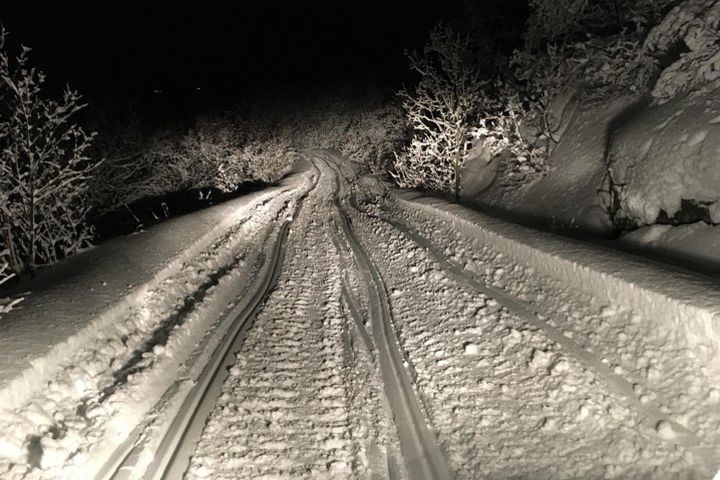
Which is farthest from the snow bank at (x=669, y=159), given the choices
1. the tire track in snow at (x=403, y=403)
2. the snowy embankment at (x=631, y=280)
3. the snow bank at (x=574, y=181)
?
the tire track in snow at (x=403, y=403)

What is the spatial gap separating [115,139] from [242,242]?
1455cm

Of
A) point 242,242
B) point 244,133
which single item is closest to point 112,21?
point 244,133

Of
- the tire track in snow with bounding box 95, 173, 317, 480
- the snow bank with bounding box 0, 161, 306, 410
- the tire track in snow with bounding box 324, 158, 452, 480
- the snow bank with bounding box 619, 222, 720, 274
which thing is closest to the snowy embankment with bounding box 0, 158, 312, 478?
the snow bank with bounding box 0, 161, 306, 410

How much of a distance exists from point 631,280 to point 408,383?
3.17m

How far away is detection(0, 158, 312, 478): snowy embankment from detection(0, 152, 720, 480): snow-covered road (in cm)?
3

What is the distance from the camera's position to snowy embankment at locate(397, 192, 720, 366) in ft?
14.4

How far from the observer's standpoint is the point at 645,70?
9258 mm

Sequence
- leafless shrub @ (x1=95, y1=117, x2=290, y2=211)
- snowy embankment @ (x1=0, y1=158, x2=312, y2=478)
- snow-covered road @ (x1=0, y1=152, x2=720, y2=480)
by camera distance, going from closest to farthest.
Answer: snow-covered road @ (x1=0, y1=152, x2=720, y2=480) → snowy embankment @ (x1=0, y1=158, x2=312, y2=478) → leafless shrub @ (x1=95, y1=117, x2=290, y2=211)

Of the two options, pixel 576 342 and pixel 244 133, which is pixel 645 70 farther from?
pixel 244 133

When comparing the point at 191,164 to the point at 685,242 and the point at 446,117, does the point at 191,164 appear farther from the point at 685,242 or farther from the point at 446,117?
the point at 685,242

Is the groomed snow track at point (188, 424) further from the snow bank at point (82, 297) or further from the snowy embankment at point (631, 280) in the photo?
the snowy embankment at point (631, 280)

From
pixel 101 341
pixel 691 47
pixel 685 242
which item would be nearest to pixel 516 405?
pixel 685 242

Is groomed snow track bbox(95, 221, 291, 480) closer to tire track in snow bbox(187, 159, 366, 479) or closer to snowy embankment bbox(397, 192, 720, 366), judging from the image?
tire track in snow bbox(187, 159, 366, 479)

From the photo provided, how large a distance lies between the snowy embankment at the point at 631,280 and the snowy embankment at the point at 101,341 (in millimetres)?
5537
